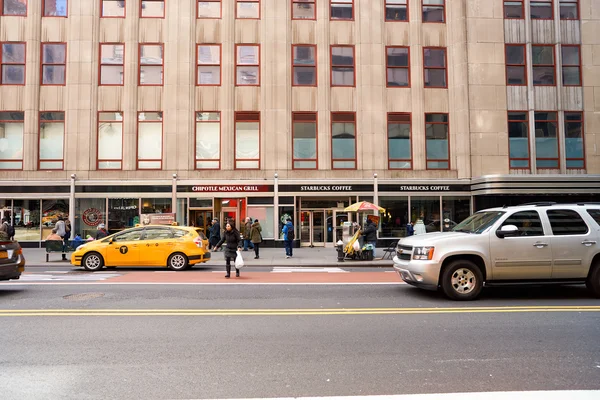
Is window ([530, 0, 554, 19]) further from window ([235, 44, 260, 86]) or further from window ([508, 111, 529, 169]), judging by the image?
window ([235, 44, 260, 86])

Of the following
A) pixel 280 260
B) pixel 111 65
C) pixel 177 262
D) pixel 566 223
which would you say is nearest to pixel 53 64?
pixel 111 65

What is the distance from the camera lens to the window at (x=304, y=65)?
2439 cm

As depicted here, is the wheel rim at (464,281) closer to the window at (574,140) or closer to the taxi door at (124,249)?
the taxi door at (124,249)

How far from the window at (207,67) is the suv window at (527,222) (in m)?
19.0

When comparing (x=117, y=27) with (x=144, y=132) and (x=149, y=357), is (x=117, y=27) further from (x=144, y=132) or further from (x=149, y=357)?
(x=149, y=357)

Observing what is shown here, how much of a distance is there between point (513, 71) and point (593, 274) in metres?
19.5

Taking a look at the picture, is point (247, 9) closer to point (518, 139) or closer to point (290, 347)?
point (518, 139)

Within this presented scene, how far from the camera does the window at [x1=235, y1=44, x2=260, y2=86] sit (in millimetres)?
24219

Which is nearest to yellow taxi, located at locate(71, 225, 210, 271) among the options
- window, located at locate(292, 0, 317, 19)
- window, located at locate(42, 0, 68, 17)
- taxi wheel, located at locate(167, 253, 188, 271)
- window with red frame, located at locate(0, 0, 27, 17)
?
taxi wheel, located at locate(167, 253, 188, 271)

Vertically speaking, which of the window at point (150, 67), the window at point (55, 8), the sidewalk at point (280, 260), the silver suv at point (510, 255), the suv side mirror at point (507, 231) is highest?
the window at point (55, 8)

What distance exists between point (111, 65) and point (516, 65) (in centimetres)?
2279

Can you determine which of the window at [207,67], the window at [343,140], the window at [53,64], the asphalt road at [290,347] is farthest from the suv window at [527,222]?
the window at [53,64]

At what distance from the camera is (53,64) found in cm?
2372

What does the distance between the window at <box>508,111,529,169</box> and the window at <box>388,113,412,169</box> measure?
5703mm
